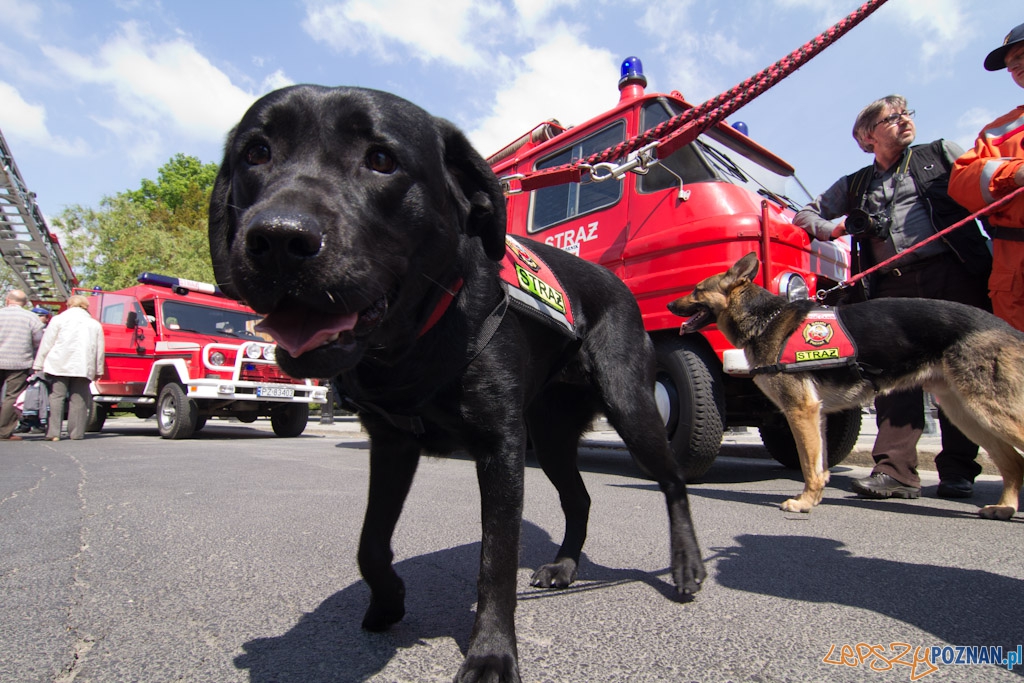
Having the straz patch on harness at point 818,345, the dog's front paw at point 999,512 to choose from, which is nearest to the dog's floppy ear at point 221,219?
the straz patch on harness at point 818,345

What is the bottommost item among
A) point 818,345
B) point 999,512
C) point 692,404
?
point 999,512

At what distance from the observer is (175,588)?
1.83m

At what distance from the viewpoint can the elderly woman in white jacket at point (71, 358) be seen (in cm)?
739

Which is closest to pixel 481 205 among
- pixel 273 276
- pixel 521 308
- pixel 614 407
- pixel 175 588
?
pixel 521 308

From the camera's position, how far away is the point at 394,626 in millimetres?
1562

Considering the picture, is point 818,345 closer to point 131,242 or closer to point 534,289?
point 534,289

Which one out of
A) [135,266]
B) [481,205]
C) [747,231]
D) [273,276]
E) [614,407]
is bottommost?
[614,407]

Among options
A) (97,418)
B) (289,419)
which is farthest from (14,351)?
(289,419)

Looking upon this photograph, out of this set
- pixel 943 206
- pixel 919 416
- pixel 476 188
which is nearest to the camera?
pixel 476 188

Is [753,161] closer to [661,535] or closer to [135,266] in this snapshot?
[661,535]

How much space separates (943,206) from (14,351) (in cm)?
1016

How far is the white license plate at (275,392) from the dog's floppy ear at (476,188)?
8.00 metres

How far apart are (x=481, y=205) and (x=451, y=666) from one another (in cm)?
113

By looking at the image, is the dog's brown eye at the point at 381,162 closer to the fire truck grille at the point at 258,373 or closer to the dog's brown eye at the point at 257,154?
the dog's brown eye at the point at 257,154
